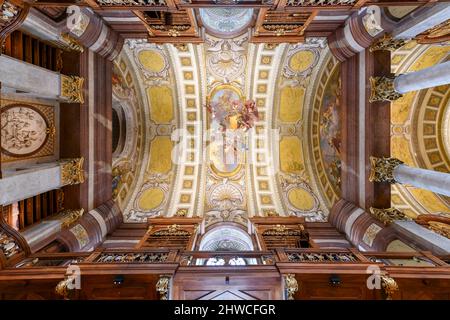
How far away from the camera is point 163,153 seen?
17.2 meters

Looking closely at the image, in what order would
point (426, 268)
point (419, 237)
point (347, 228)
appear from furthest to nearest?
point (347, 228) < point (419, 237) < point (426, 268)

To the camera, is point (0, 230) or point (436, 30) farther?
point (436, 30)

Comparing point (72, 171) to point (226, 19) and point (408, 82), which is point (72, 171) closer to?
point (226, 19)

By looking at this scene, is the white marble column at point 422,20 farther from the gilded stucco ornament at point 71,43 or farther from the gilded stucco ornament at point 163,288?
the gilded stucco ornament at point 71,43

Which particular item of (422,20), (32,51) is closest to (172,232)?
(32,51)

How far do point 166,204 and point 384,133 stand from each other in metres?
11.3

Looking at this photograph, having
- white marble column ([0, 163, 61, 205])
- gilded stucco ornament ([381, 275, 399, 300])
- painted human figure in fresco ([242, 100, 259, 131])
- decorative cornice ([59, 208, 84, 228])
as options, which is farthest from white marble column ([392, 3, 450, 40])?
decorative cornice ([59, 208, 84, 228])

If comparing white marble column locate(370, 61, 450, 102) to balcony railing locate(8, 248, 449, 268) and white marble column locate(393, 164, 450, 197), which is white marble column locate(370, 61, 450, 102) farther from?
balcony railing locate(8, 248, 449, 268)

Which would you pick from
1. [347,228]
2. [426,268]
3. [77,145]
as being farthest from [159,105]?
[426,268]

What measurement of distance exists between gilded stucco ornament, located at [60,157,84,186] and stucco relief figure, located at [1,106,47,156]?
1.06 m

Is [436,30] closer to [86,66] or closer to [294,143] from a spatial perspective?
[294,143]

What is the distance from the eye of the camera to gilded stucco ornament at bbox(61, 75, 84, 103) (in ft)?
32.6

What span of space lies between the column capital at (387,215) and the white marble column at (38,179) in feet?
36.4

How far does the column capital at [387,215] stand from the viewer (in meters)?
10.6
